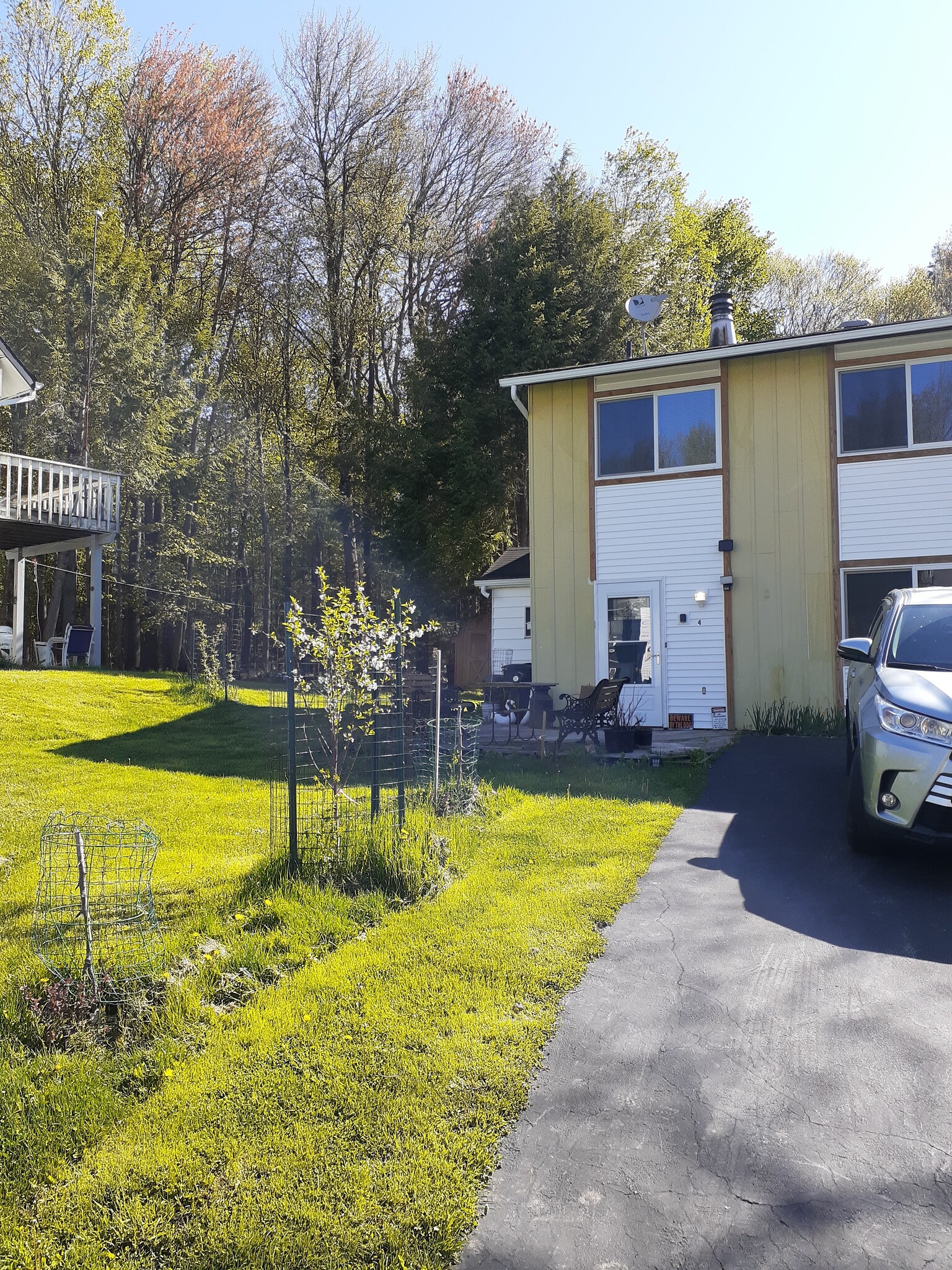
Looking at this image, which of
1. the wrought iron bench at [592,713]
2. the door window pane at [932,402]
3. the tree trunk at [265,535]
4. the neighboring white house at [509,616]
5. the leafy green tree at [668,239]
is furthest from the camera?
the tree trunk at [265,535]

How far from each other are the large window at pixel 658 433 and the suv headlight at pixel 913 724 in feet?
25.7

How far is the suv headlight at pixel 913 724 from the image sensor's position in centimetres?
465

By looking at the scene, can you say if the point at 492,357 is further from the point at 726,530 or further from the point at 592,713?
the point at 592,713

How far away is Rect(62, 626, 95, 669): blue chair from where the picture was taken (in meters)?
14.8

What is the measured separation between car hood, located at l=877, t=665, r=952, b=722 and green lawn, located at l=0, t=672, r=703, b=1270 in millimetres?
1727

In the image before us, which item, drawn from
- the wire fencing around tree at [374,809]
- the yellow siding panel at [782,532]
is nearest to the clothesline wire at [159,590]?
the yellow siding panel at [782,532]

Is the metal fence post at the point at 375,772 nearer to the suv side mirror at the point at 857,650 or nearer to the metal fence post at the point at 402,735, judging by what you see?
the metal fence post at the point at 402,735

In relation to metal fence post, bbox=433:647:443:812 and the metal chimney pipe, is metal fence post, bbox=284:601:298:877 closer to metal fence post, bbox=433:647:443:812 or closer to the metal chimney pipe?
metal fence post, bbox=433:647:443:812

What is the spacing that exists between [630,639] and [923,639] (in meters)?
7.04

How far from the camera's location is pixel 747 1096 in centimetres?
279

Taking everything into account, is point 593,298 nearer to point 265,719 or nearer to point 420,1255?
point 265,719

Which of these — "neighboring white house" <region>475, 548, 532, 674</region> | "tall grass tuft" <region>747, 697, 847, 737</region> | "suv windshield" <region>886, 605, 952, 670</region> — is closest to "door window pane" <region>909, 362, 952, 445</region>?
"tall grass tuft" <region>747, 697, 847, 737</region>

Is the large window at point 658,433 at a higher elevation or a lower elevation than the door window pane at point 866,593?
higher

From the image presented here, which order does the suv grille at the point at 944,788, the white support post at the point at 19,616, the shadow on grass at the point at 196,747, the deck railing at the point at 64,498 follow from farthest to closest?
the white support post at the point at 19,616, the deck railing at the point at 64,498, the shadow on grass at the point at 196,747, the suv grille at the point at 944,788
